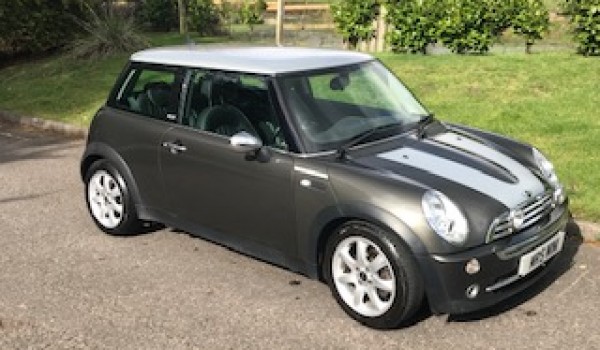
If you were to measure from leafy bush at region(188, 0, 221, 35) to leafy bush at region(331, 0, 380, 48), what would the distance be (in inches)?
238

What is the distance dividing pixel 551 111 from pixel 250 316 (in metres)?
5.32

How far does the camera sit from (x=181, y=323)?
420cm

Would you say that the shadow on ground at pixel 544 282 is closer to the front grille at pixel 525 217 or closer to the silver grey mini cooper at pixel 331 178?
the silver grey mini cooper at pixel 331 178

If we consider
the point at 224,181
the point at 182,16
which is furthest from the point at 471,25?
the point at 182,16

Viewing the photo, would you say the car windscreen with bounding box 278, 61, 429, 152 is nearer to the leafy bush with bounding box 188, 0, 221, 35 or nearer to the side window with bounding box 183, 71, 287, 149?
the side window with bounding box 183, 71, 287, 149

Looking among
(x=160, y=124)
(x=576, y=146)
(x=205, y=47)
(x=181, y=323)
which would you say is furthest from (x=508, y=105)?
(x=181, y=323)

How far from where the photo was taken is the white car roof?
4.71 m

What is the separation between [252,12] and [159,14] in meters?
3.05

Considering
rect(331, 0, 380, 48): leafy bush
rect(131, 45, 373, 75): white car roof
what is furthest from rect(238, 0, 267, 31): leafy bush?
rect(131, 45, 373, 75): white car roof

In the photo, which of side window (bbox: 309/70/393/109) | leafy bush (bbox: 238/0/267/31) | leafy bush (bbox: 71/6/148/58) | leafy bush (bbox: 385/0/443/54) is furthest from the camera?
leafy bush (bbox: 238/0/267/31)

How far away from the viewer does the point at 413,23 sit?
36.9 ft

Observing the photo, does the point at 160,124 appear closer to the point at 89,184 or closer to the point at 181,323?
the point at 89,184

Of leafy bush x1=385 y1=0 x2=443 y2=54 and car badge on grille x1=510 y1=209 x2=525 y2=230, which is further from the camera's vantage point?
leafy bush x1=385 y1=0 x2=443 y2=54

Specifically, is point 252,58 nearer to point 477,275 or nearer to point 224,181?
point 224,181
